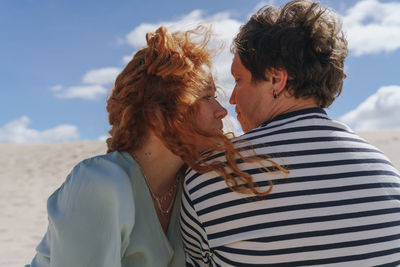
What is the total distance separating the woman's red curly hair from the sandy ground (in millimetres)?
3801

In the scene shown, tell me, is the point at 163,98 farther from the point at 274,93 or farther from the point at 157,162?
the point at 274,93

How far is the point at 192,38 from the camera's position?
2334mm

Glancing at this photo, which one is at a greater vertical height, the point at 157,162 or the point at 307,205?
the point at 157,162

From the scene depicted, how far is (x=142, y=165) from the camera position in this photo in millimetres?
2322

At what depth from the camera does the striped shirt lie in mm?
1800

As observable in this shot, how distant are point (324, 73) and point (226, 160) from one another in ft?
2.41

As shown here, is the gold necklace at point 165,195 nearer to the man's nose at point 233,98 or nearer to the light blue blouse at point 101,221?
the light blue blouse at point 101,221

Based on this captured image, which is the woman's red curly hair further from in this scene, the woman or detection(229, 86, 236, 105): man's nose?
detection(229, 86, 236, 105): man's nose

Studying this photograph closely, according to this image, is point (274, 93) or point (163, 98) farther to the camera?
point (274, 93)

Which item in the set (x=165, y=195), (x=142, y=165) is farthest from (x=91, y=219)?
(x=165, y=195)

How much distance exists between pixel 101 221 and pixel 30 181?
13891 millimetres

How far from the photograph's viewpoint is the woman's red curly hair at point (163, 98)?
214 centimetres

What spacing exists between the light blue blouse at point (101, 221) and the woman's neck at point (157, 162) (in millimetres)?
148

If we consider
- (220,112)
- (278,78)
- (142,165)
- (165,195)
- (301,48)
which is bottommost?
(165,195)
